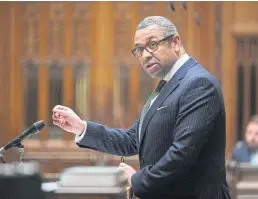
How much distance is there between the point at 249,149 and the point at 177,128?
3.81 metres

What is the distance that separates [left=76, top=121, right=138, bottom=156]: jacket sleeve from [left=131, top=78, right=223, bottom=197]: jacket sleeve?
41 cm

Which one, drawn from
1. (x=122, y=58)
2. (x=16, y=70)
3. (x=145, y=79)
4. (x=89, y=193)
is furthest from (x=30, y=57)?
(x=89, y=193)

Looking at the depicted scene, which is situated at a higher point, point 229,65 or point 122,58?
point 122,58

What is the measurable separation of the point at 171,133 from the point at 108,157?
14.7 feet

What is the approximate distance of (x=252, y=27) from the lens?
7422mm

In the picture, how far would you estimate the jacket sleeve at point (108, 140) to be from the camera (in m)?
3.49

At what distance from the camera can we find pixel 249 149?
6.73 meters

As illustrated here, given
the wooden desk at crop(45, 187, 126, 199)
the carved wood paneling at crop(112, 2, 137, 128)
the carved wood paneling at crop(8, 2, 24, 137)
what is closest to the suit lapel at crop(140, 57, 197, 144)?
the wooden desk at crop(45, 187, 126, 199)

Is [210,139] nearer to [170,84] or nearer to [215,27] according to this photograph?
[170,84]

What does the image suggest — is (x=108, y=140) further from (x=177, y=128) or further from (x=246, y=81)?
(x=246, y=81)

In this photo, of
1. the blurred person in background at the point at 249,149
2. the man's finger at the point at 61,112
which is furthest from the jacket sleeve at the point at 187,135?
the blurred person in background at the point at 249,149

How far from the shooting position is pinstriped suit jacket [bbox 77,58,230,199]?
3.00 metres

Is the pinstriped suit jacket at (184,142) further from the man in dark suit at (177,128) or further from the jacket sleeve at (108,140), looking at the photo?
the jacket sleeve at (108,140)

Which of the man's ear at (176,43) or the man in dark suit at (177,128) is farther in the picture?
the man's ear at (176,43)
